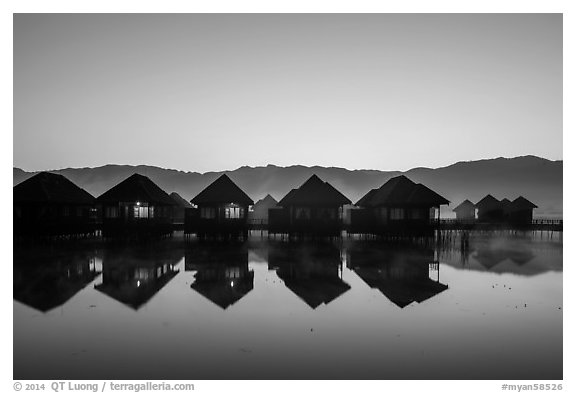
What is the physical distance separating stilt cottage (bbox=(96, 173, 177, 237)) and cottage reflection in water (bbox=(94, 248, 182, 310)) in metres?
11.0

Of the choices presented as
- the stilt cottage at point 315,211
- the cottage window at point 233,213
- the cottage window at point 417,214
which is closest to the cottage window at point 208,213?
the cottage window at point 233,213

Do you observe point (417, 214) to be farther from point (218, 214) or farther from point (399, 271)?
point (218, 214)

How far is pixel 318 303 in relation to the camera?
1227cm

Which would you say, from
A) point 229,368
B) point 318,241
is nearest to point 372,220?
point 318,241

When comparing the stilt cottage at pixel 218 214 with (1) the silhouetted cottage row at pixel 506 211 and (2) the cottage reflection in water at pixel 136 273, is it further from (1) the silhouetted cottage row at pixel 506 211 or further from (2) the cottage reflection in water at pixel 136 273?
(1) the silhouetted cottage row at pixel 506 211

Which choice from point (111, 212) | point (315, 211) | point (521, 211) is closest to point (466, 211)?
point (521, 211)

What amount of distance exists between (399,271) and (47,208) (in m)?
32.1

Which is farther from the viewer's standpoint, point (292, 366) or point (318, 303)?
point (318, 303)

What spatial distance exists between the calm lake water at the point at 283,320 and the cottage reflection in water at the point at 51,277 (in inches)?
3.2

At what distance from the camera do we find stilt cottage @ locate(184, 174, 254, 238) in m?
34.9

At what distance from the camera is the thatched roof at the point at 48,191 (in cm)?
3262

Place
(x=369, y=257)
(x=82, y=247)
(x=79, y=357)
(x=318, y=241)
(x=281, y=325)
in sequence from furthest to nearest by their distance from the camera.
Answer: (x=318, y=241)
(x=82, y=247)
(x=369, y=257)
(x=281, y=325)
(x=79, y=357)
